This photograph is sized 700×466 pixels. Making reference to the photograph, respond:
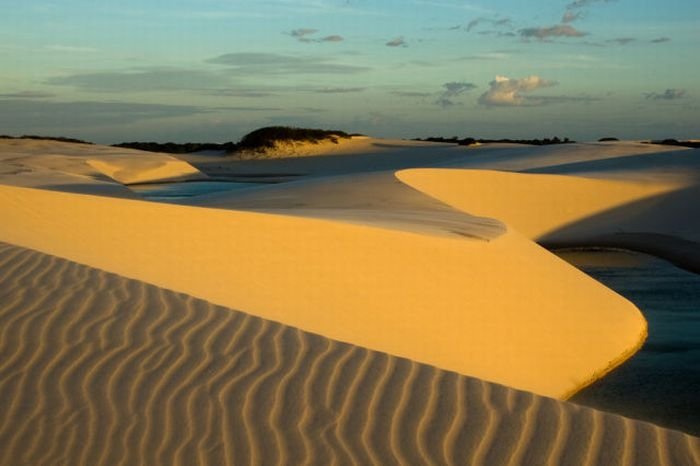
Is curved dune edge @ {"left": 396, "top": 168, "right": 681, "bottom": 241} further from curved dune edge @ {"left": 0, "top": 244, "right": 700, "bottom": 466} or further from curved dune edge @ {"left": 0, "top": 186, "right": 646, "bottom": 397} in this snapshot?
curved dune edge @ {"left": 0, "top": 244, "right": 700, "bottom": 466}

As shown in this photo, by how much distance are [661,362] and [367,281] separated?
2654 millimetres

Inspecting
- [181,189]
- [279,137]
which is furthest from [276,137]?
[181,189]

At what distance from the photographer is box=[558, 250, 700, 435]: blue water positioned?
6.63 m

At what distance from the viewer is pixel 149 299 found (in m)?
5.95

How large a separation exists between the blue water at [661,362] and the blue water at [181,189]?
13928 mm

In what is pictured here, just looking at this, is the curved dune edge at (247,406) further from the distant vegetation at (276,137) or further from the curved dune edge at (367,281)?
the distant vegetation at (276,137)

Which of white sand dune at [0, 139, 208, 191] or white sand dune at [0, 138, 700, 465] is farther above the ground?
white sand dune at [0, 138, 700, 465]

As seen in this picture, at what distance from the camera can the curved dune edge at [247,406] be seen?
4.03 m

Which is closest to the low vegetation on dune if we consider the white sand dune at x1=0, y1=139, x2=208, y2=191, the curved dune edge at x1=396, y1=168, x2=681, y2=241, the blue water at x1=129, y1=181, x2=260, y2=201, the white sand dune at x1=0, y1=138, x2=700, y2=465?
the white sand dune at x1=0, y1=139, x2=208, y2=191

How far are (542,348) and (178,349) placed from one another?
12.7 ft

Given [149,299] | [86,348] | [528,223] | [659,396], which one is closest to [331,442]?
[86,348]

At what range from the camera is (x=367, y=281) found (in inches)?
317

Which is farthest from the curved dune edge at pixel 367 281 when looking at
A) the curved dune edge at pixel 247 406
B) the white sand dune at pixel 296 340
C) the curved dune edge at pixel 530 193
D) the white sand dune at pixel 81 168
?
the curved dune edge at pixel 530 193

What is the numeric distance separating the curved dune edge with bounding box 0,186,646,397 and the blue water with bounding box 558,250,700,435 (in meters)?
0.21
